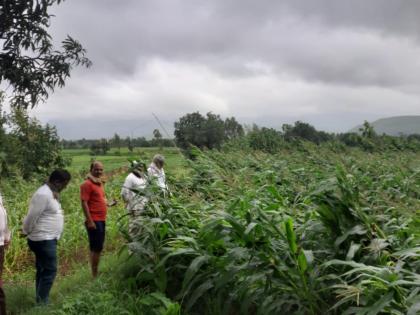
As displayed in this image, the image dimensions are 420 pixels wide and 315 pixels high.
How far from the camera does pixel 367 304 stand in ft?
9.14

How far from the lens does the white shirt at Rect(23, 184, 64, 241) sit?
4898 mm

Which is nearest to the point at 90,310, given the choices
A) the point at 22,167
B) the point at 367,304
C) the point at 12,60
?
the point at 367,304

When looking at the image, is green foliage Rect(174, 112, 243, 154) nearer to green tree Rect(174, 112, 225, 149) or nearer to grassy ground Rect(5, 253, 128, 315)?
green tree Rect(174, 112, 225, 149)

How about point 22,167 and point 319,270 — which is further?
point 22,167

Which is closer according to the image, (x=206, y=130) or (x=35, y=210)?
(x=35, y=210)

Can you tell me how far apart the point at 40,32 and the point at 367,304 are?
4441mm

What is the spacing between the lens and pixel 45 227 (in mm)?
4965

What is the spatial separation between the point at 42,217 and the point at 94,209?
113cm

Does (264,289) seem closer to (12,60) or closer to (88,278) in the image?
(88,278)

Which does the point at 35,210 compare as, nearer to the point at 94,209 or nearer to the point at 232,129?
the point at 94,209

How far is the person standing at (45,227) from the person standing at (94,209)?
816 mm

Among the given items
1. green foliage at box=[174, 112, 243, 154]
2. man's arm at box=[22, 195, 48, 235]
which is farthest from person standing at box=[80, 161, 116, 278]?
green foliage at box=[174, 112, 243, 154]

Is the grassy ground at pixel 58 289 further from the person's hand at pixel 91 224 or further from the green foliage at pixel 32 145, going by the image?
the green foliage at pixel 32 145

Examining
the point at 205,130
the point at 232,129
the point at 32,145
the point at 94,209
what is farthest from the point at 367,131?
the point at 232,129
